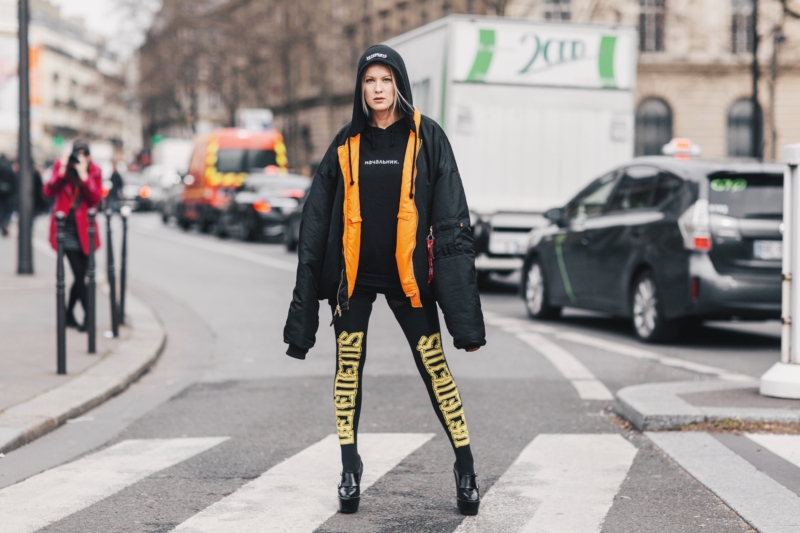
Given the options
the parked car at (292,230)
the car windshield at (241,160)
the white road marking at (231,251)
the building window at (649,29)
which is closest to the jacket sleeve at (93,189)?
the white road marking at (231,251)

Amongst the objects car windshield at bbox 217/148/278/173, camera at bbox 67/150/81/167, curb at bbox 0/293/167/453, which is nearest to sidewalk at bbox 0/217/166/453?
curb at bbox 0/293/167/453

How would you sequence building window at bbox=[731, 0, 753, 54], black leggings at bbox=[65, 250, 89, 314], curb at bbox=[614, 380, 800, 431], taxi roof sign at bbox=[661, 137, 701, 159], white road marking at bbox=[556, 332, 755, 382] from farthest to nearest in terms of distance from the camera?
1. building window at bbox=[731, 0, 753, 54]
2. taxi roof sign at bbox=[661, 137, 701, 159]
3. black leggings at bbox=[65, 250, 89, 314]
4. white road marking at bbox=[556, 332, 755, 382]
5. curb at bbox=[614, 380, 800, 431]

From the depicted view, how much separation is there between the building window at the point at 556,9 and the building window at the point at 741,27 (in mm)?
6197

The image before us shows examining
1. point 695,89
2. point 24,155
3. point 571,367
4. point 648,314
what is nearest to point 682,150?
point 648,314

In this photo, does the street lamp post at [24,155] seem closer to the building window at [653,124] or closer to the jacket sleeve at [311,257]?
the jacket sleeve at [311,257]

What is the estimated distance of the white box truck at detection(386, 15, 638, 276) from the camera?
15.4 meters

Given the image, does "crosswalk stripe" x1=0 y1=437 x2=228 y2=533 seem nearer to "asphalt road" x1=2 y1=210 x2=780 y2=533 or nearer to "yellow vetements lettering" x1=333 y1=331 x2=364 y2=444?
"asphalt road" x1=2 y1=210 x2=780 y2=533

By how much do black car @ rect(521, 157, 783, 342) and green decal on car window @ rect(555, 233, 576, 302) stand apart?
11.0 inches

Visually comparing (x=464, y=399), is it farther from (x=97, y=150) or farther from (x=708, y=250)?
(x=97, y=150)

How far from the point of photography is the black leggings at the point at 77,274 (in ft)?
35.0

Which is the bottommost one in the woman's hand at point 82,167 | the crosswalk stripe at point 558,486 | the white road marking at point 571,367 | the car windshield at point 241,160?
the crosswalk stripe at point 558,486

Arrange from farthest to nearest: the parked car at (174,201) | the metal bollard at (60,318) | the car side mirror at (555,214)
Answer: the parked car at (174,201) → the car side mirror at (555,214) → the metal bollard at (60,318)

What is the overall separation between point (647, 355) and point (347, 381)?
17.9 ft

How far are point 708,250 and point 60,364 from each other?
198 inches
